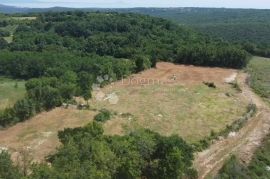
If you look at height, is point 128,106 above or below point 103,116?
below

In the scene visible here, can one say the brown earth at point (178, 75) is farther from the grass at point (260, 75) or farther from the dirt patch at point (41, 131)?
the dirt patch at point (41, 131)

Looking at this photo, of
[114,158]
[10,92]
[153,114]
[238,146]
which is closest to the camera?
[114,158]

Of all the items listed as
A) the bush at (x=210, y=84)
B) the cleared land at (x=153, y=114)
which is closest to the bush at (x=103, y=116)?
the cleared land at (x=153, y=114)

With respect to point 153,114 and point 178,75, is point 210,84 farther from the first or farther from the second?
point 153,114

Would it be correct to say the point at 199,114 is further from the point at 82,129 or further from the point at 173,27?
the point at 173,27

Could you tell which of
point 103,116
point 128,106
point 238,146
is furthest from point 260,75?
point 103,116

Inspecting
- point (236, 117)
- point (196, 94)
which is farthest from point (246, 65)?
point (236, 117)
